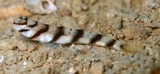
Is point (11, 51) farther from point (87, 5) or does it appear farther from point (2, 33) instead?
point (87, 5)

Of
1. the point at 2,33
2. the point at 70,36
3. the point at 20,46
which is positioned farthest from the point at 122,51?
the point at 2,33

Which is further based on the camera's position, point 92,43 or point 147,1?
point 147,1

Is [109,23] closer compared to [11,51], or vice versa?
[11,51]

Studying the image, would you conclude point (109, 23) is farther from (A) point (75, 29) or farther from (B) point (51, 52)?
(B) point (51, 52)

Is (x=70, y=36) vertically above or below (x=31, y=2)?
below

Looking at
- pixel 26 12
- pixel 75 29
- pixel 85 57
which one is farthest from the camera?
pixel 26 12

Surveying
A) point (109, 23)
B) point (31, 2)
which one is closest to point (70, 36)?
point (109, 23)

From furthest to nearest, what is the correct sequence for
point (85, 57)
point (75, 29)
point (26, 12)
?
point (26, 12) < point (75, 29) < point (85, 57)

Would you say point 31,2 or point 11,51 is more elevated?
point 31,2
